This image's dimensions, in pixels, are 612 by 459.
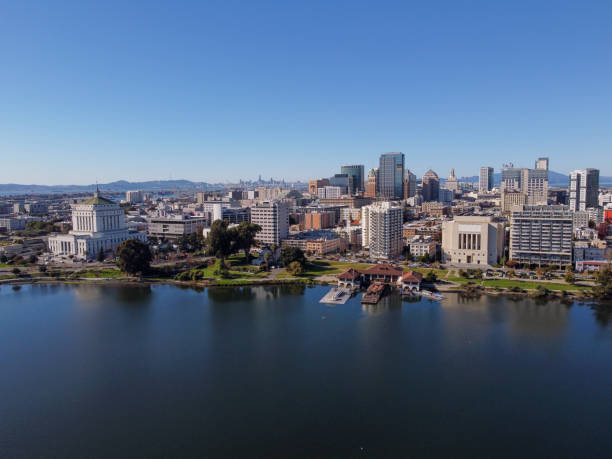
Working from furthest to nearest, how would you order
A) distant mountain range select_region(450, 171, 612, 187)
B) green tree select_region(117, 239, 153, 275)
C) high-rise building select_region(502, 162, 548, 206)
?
distant mountain range select_region(450, 171, 612, 187), high-rise building select_region(502, 162, 548, 206), green tree select_region(117, 239, 153, 275)

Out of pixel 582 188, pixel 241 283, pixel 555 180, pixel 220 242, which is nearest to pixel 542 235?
pixel 241 283

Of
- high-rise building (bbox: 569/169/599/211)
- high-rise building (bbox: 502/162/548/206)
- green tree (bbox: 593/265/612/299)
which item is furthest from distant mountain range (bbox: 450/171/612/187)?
green tree (bbox: 593/265/612/299)

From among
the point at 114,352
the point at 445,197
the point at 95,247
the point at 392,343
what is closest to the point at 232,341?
the point at 114,352

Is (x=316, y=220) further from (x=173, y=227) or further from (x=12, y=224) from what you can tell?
(x=12, y=224)

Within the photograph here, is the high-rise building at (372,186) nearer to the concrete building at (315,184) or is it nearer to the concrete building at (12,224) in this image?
the concrete building at (315,184)

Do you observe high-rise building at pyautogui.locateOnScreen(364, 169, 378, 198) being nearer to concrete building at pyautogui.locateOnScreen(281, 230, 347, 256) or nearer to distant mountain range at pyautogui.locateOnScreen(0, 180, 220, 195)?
concrete building at pyautogui.locateOnScreen(281, 230, 347, 256)

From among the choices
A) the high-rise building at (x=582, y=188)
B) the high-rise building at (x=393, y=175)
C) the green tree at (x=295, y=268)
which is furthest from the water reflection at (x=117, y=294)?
the high-rise building at (x=393, y=175)
